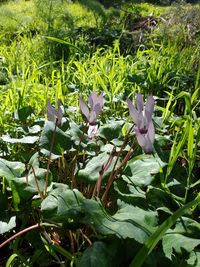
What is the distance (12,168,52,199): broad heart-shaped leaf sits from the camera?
1.06 meters

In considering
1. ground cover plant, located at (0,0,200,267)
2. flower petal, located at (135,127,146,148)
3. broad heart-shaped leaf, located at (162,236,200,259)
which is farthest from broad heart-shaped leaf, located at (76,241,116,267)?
flower petal, located at (135,127,146,148)

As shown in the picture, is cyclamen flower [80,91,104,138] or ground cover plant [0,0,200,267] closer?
ground cover plant [0,0,200,267]

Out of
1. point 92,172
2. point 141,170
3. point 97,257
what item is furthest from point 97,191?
point 97,257

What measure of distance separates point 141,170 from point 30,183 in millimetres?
317

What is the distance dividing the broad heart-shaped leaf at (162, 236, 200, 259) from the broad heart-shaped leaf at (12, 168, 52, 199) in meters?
0.36

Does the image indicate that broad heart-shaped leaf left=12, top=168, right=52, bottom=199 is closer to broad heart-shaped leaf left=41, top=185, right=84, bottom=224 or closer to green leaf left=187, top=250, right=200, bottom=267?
broad heart-shaped leaf left=41, top=185, right=84, bottom=224

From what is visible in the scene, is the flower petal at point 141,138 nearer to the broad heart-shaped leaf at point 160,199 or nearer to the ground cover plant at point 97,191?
the ground cover plant at point 97,191

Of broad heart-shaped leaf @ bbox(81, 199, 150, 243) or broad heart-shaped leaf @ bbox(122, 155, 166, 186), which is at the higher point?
broad heart-shaped leaf @ bbox(81, 199, 150, 243)

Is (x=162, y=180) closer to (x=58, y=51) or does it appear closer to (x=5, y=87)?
(x=5, y=87)

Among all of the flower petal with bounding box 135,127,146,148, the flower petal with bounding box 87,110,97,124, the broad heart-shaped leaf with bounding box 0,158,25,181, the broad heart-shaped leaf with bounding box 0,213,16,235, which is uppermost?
the flower petal with bounding box 135,127,146,148

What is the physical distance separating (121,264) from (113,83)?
1.43 metres

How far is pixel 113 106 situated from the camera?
6.80ft

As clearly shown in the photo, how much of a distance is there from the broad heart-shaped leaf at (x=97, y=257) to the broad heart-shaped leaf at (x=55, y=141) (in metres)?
0.44

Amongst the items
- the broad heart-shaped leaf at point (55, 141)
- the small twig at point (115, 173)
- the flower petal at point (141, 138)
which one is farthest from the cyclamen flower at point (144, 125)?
the broad heart-shaped leaf at point (55, 141)
